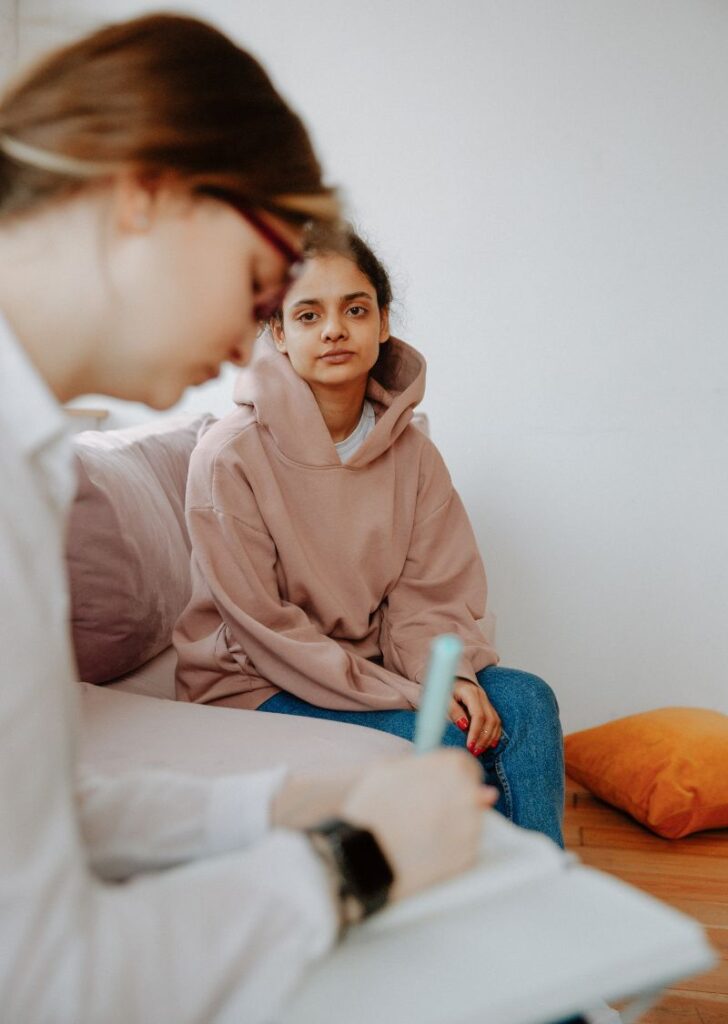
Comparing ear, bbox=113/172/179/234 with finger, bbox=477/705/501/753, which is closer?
ear, bbox=113/172/179/234

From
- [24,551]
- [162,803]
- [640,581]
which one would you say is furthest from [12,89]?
[640,581]

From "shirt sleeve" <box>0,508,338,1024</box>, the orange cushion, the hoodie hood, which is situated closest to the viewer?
"shirt sleeve" <box>0,508,338,1024</box>

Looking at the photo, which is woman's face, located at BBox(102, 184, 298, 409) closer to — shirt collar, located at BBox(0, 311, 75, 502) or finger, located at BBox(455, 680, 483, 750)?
shirt collar, located at BBox(0, 311, 75, 502)

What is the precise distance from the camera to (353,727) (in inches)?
45.4

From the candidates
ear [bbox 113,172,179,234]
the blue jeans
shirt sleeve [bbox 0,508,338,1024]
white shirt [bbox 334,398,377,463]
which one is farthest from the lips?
shirt sleeve [bbox 0,508,338,1024]

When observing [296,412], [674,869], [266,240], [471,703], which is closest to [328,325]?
Answer: [296,412]

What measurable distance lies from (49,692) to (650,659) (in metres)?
1.97

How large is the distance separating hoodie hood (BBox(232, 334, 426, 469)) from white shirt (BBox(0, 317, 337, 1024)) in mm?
932

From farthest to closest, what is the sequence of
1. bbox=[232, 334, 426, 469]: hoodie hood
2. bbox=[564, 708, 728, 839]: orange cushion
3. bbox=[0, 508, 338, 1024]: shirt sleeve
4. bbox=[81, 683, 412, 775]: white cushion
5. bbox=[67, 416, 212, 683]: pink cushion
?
bbox=[564, 708, 728, 839]: orange cushion, bbox=[232, 334, 426, 469]: hoodie hood, bbox=[67, 416, 212, 683]: pink cushion, bbox=[81, 683, 412, 775]: white cushion, bbox=[0, 508, 338, 1024]: shirt sleeve

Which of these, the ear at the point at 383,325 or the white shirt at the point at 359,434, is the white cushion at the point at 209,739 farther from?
the ear at the point at 383,325

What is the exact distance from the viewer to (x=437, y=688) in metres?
0.51

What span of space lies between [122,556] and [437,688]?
2.87 ft

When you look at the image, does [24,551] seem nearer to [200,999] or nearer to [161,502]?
[200,999]

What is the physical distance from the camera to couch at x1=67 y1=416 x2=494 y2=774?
983mm
